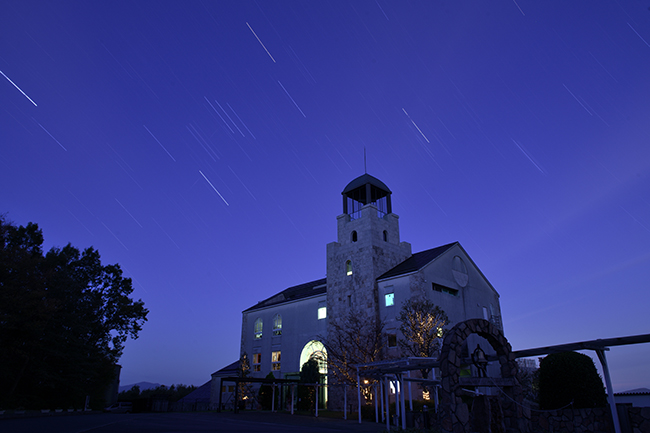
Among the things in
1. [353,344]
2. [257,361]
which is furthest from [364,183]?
[257,361]

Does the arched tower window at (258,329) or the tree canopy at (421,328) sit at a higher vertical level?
the arched tower window at (258,329)

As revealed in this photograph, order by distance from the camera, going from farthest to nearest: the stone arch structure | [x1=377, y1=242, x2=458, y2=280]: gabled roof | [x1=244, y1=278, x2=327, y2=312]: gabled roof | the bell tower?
[x1=244, y1=278, x2=327, y2=312]: gabled roof → the bell tower → [x1=377, y1=242, x2=458, y2=280]: gabled roof → the stone arch structure

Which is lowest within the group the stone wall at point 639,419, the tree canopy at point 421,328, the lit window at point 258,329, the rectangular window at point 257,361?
the stone wall at point 639,419

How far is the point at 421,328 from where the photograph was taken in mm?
31078

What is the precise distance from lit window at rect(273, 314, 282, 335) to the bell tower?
833 centimetres

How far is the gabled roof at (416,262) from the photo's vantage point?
36.7 metres

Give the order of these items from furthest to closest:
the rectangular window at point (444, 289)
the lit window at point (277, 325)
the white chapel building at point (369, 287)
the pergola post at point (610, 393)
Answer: the lit window at point (277, 325) < the rectangular window at point (444, 289) < the white chapel building at point (369, 287) < the pergola post at point (610, 393)

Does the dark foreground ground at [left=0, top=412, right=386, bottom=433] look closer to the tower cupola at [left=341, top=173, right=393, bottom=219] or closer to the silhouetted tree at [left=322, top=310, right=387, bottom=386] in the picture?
the silhouetted tree at [left=322, top=310, right=387, bottom=386]

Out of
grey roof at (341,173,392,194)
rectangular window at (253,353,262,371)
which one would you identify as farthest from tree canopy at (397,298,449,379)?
rectangular window at (253,353,262,371)

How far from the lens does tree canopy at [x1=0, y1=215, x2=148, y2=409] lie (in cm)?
3167

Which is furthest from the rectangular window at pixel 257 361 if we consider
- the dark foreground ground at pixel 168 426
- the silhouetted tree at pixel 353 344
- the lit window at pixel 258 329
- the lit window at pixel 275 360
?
the dark foreground ground at pixel 168 426

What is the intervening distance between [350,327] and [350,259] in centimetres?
725

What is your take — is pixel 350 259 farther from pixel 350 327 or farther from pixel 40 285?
pixel 40 285

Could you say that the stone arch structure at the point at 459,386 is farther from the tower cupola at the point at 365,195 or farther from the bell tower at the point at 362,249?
the tower cupola at the point at 365,195
